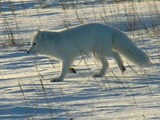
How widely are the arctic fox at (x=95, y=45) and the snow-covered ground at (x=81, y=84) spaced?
0.45ft

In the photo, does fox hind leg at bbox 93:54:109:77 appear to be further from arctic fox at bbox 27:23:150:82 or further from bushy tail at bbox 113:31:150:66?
bushy tail at bbox 113:31:150:66

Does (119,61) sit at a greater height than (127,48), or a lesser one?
lesser

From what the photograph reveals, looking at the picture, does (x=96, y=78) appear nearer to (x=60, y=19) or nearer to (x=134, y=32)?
(x=134, y=32)

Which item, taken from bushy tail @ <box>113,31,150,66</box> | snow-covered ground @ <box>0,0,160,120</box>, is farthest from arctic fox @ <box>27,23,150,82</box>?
snow-covered ground @ <box>0,0,160,120</box>

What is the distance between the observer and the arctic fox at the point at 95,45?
6332 millimetres

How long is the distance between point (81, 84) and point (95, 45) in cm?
81

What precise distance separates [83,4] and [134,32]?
12.4 ft

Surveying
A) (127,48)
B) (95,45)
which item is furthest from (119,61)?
(95,45)

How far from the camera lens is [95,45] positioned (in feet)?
20.9

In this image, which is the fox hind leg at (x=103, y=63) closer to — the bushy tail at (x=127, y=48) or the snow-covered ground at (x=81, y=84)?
the snow-covered ground at (x=81, y=84)

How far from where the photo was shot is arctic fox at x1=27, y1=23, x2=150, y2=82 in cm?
633

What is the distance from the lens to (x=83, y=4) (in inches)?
492

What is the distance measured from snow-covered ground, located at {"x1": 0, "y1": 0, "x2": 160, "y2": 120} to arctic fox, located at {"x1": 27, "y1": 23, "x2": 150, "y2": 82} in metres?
0.14

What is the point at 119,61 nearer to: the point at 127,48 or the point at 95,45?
the point at 127,48
